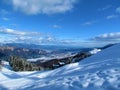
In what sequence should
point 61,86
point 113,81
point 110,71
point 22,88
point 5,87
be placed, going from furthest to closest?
point 5,87, point 22,88, point 110,71, point 61,86, point 113,81

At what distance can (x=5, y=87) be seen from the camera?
1867 cm

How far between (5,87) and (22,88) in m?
2.17

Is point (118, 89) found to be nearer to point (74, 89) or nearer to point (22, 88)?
point (74, 89)

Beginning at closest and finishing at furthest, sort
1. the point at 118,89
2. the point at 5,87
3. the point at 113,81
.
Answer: the point at 118,89
the point at 113,81
the point at 5,87

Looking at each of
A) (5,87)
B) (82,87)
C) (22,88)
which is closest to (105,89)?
Answer: (82,87)

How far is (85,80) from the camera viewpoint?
48.2ft

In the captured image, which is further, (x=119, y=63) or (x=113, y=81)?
(x=119, y=63)

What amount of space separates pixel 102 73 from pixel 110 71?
54 cm

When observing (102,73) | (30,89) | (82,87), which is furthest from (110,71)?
(30,89)

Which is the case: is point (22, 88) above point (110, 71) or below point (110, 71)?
below

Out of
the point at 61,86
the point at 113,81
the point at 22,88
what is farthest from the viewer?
the point at 22,88

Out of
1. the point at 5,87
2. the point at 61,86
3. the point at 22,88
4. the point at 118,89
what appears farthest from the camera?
the point at 5,87

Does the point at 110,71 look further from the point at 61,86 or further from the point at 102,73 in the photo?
the point at 61,86

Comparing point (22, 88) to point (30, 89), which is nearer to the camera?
point (30, 89)
